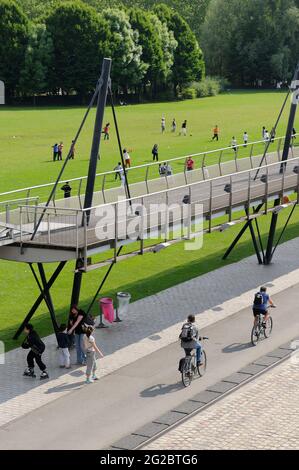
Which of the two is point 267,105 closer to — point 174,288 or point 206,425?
point 174,288

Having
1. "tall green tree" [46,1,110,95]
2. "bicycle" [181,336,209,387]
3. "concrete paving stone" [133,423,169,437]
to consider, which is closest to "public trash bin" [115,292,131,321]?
"bicycle" [181,336,209,387]

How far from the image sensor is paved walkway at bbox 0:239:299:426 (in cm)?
1836

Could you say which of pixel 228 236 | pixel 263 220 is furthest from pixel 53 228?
pixel 263 220

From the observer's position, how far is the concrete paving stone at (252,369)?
64.4ft

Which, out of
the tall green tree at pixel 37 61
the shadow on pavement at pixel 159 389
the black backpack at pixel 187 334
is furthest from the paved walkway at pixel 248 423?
the tall green tree at pixel 37 61

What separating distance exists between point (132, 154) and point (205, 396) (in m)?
39.0

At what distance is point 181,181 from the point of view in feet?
101

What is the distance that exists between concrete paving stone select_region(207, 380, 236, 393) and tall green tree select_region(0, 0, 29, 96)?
251ft

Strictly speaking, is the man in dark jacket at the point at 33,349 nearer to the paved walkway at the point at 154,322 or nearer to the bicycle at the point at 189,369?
the paved walkway at the point at 154,322

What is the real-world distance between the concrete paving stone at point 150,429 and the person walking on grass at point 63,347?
354 cm

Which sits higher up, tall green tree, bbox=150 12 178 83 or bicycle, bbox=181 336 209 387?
tall green tree, bbox=150 12 178 83

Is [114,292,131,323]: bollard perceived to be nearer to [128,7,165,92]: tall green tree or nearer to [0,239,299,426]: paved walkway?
[0,239,299,426]: paved walkway

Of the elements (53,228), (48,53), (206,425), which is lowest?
(206,425)

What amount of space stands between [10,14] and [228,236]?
62.4 meters
